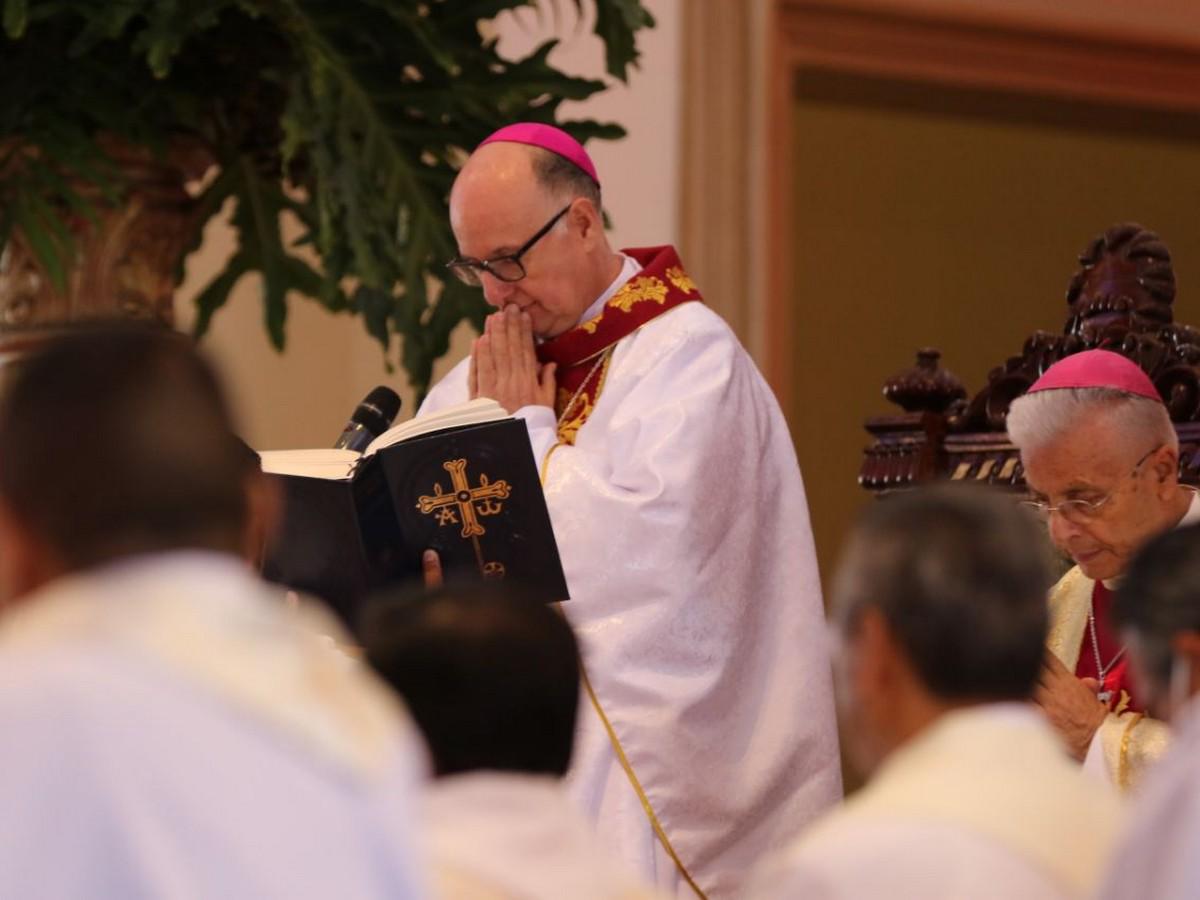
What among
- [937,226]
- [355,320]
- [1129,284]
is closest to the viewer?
[1129,284]

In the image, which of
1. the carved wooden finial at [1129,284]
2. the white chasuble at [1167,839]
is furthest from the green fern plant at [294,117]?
the white chasuble at [1167,839]

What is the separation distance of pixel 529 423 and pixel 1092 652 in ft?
3.67

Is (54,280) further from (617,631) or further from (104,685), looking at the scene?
(104,685)

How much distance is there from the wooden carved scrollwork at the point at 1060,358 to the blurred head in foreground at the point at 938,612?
2.24 m

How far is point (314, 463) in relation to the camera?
12.4 ft

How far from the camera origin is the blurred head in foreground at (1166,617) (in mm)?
2014

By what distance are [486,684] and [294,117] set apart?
10.0 feet

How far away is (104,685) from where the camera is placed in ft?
4.93

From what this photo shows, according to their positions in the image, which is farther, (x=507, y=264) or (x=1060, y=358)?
(x=1060, y=358)

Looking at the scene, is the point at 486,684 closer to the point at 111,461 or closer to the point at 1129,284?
the point at 111,461

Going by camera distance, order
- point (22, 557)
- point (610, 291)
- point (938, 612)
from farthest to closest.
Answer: point (610, 291), point (938, 612), point (22, 557)

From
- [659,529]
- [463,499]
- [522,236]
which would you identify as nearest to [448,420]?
[463,499]

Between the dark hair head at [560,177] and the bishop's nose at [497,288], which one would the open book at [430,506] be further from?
the dark hair head at [560,177]

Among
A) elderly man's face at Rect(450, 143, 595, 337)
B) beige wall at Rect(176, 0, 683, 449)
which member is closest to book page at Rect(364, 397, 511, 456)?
elderly man's face at Rect(450, 143, 595, 337)
